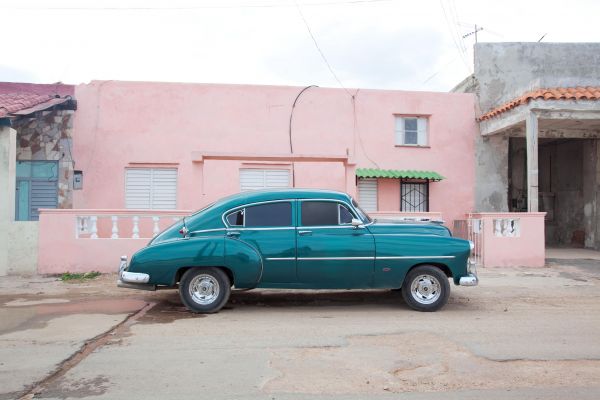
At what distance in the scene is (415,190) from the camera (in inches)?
592

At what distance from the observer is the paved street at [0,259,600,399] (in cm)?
439

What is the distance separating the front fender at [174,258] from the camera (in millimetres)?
7062

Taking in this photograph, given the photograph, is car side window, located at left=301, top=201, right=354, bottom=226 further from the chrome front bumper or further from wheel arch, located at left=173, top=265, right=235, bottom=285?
the chrome front bumper

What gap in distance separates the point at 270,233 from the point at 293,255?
1.44 ft

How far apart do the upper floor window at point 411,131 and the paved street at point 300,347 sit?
7167mm

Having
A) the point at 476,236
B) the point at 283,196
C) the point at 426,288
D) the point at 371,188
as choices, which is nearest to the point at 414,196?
the point at 371,188

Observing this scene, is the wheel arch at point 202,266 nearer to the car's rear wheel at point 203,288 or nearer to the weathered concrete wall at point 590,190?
the car's rear wheel at point 203,288

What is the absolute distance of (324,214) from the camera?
7.41m

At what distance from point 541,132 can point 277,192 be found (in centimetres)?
1030

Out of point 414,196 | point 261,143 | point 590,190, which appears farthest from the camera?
point 590,190

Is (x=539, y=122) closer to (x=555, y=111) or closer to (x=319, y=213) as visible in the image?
(x=555, y=111)

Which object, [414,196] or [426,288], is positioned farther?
[414,196]

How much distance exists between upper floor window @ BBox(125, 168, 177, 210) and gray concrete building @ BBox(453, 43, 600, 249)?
8616 millimetres

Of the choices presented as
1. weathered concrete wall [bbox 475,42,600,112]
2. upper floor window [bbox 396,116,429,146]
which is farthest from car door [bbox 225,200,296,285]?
weathered concrete wall [bbox 475,42,600,112]
